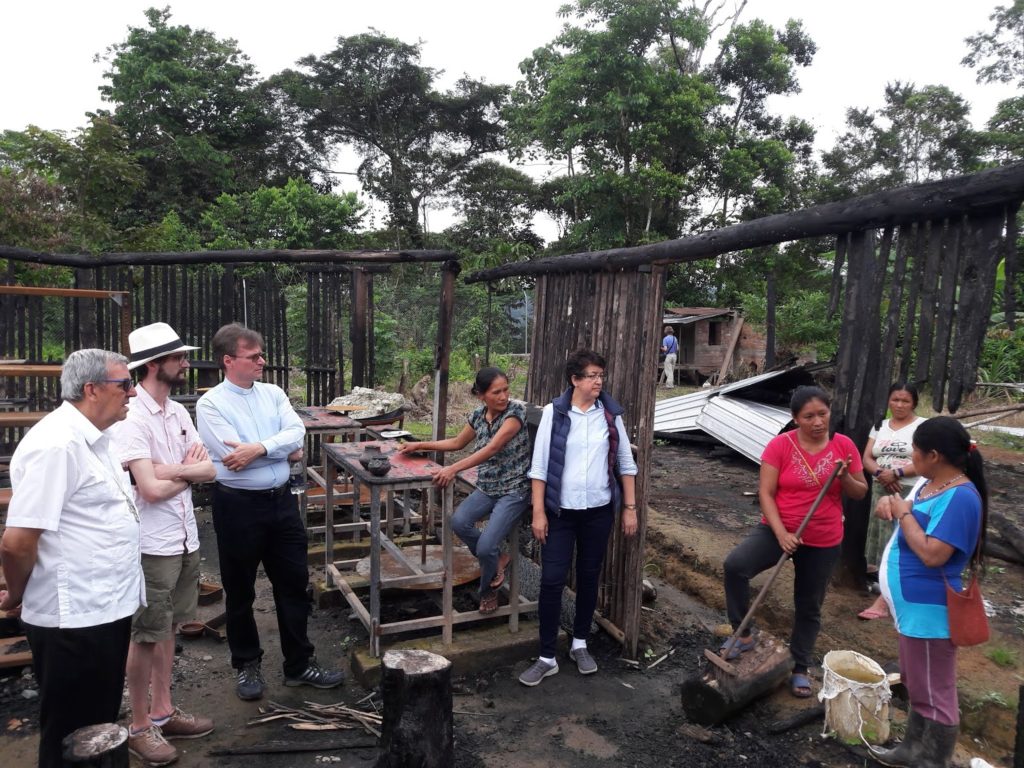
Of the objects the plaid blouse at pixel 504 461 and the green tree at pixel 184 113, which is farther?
the green tree at pixel 184 113

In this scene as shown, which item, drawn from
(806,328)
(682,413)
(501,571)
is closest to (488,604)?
(501,571)

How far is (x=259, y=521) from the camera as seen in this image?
12.0 ft

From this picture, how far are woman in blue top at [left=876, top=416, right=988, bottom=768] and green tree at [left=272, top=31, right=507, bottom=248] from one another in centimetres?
2473

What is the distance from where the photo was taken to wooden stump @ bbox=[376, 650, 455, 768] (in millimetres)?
2789

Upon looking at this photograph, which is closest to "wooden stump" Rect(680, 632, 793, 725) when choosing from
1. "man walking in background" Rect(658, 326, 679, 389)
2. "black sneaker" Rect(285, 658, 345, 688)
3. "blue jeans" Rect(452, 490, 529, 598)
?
"blue jeans" Rect(452, 490, 529, 598)

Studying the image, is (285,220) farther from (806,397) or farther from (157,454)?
(806,397)

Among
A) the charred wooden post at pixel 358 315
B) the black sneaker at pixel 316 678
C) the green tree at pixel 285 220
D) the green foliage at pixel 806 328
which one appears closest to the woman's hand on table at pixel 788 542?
the black sneaker at pixel 316 678

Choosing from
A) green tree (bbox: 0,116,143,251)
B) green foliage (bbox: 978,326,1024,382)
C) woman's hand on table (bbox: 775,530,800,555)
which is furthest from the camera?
green foliage (bbox: 978,326,1024,382)

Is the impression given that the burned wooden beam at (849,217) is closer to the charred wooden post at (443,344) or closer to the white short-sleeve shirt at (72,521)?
the charred wooden post at (443,344)

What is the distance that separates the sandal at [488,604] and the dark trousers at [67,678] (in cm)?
228

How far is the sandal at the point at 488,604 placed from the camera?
445cm

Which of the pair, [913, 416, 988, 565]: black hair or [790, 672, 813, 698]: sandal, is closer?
[913, 416, 988, 565]: black hair

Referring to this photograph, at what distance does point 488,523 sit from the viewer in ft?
14.2

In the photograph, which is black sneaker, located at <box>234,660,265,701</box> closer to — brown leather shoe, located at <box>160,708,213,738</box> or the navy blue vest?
brown leather shoe, located at <box>160,708,213,738</box>
